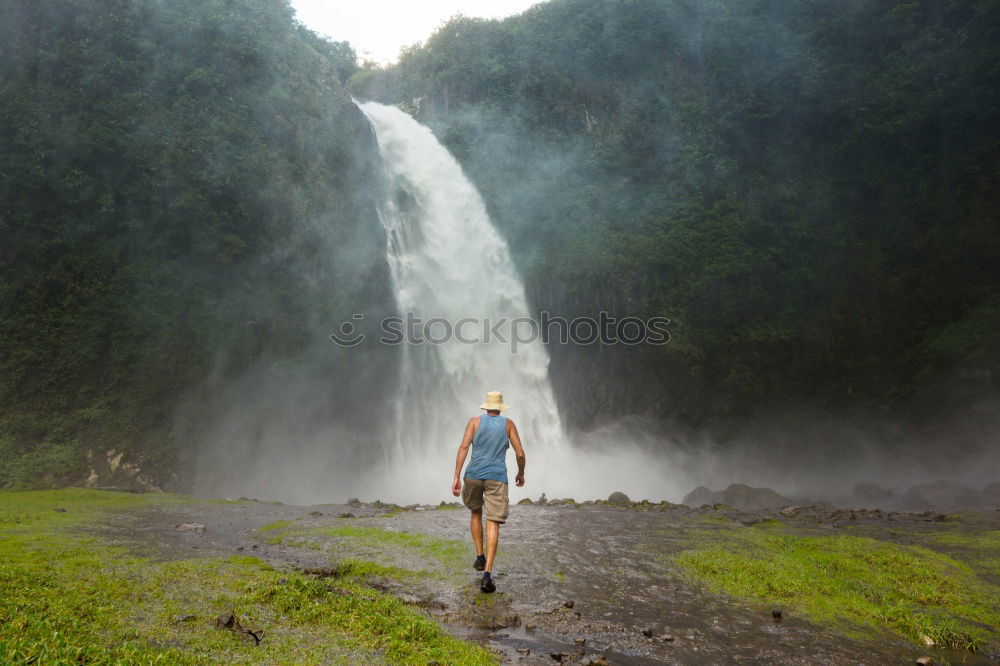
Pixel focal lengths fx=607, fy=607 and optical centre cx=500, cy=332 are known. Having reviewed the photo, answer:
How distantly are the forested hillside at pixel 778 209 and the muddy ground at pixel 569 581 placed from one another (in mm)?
12776

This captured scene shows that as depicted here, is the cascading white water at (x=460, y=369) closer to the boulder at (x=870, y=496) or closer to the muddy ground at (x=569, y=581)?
the boulder at (x=870, y=496)

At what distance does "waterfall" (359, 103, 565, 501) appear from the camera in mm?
22562

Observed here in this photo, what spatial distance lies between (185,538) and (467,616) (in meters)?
5.40

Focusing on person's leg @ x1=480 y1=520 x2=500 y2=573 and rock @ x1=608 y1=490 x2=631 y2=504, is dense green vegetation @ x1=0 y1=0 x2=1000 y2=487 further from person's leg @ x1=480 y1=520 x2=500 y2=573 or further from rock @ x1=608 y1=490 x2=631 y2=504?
person's leg @ x1=480 y1=520 x2=500 y2=573

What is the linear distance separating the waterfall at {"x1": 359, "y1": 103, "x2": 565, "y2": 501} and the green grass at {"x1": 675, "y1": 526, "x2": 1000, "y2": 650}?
1378 centimetres

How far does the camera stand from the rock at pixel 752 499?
1783 centimetres

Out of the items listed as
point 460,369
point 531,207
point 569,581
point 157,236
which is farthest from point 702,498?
point 157,236

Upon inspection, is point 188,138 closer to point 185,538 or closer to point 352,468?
point 352,468

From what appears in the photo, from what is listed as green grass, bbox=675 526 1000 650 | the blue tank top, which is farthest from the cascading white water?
the blue tank top

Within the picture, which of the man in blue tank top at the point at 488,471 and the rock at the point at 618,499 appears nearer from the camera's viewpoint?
the man in blue tank top at the point at 488,471

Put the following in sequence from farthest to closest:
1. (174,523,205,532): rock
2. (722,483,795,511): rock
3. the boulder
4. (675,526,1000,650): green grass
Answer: the boulder < (722,483,795,511): rock < (174,523,205,532): rock < (675,526,1000,650): green grass

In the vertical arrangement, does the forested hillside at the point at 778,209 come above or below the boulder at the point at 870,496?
above

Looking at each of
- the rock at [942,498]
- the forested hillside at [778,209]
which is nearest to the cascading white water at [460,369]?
the forested hillside at [778,209]

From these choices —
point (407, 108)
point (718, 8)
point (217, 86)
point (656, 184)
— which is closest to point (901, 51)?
point (718, 8)
